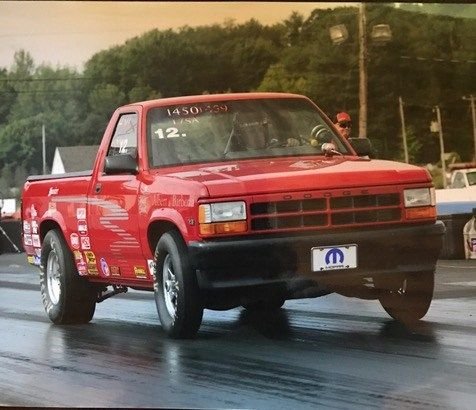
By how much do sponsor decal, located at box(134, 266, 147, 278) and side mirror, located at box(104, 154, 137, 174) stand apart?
55 centimetres

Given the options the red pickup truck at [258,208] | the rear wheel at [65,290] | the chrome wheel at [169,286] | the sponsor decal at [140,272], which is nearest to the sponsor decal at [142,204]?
the red pickup truck at [258,208]

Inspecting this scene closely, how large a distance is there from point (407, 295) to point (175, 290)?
1.15 metres

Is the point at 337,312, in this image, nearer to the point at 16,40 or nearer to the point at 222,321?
the point at 222,321

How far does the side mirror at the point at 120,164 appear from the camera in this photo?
9.50 m

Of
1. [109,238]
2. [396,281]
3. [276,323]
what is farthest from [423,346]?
[109,238]

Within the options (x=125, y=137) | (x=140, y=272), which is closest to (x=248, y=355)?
(x=140, y=272)

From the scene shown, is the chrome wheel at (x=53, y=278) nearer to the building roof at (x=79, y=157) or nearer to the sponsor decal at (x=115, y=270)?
the sponsor decal at (x=115, y=270)

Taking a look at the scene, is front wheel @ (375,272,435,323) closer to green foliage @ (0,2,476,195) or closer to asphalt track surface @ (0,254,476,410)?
asphalt track surface @ (0,254,476,410)

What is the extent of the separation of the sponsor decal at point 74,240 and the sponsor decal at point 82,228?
0.04m

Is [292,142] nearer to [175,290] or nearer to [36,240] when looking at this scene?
[175,290]

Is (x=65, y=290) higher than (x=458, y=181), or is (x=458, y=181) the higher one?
(x=458, y=181)

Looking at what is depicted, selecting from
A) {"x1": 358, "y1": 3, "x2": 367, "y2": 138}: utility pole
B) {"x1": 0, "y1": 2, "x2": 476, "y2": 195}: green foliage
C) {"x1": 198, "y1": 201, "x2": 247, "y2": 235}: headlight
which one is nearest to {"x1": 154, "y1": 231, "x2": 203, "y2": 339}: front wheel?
{"x1": 198, "y1": 201, "x2": 247, "y2": 235}: headlight

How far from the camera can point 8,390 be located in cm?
872

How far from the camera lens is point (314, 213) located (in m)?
8.84
